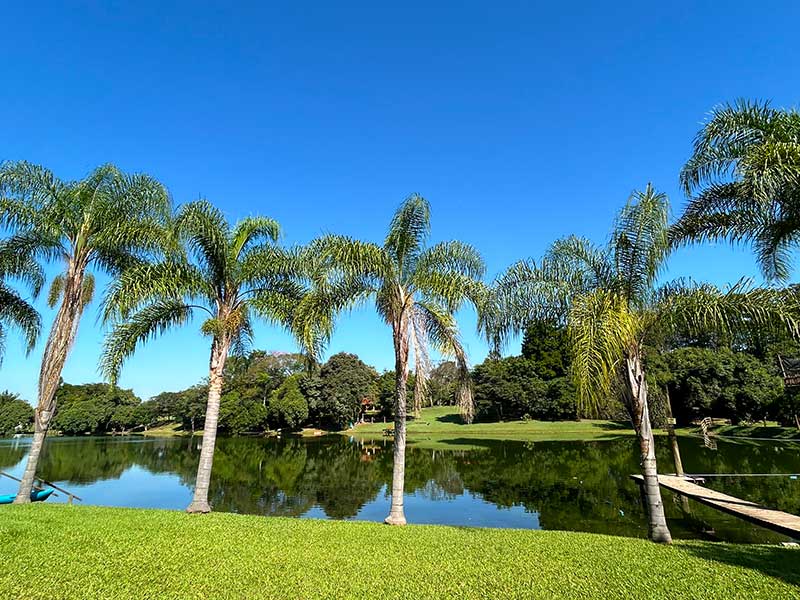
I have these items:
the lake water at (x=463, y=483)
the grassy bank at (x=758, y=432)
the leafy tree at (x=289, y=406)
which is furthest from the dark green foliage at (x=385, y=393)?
the grassy bank at (x=758, y=432)

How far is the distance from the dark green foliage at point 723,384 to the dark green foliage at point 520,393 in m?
10.9

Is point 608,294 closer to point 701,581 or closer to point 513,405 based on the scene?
point 701,581

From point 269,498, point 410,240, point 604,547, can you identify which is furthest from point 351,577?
point 269,498

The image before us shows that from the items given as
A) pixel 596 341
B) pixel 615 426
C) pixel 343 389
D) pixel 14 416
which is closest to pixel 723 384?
pixel 615 426

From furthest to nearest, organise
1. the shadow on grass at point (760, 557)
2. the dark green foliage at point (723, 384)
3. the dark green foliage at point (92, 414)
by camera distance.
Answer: the dark green foliage at point (92, 414), the dark green foliage at point (723, 384), the shadow on grass at point (760, 557)

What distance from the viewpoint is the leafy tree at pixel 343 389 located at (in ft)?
196

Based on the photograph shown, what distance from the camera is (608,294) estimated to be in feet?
28.7

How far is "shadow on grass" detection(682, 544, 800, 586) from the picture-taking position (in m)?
6.03

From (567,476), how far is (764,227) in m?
16.4

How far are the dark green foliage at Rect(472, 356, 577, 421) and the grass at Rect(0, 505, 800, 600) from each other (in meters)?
45.8

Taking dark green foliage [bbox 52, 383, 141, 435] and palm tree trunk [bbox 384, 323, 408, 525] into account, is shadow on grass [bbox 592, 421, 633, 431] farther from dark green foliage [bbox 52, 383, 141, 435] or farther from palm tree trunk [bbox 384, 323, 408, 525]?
dark green foliage [bbox 52, 383, 141, 435]

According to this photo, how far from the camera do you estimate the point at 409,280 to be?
11.0m

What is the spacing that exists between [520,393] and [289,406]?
29.6 m

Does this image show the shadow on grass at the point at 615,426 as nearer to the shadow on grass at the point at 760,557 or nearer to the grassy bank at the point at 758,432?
the grassy bank at the point at 758,432
